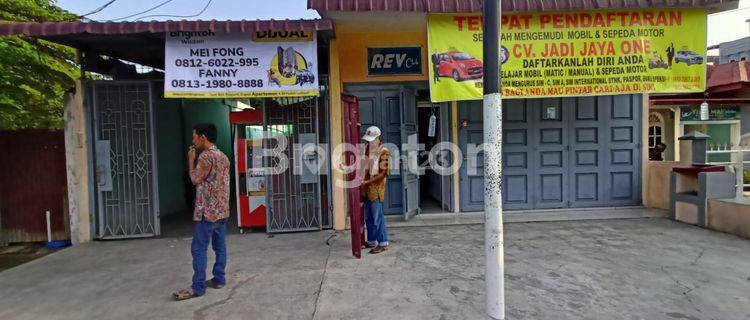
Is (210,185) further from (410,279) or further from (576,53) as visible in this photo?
(576,53)

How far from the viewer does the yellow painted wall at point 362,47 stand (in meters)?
6.99

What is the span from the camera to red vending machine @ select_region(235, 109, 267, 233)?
21.5 ft

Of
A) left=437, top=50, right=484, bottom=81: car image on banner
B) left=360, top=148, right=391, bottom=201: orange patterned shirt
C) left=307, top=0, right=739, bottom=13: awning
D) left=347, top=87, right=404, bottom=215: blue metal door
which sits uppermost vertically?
left=307, top=0, right=739, bottom=13: awning

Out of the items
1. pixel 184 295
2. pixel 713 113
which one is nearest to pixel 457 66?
pixel 184 295

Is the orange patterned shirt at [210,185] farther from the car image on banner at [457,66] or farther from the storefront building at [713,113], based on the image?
the storefront building at [713,113]

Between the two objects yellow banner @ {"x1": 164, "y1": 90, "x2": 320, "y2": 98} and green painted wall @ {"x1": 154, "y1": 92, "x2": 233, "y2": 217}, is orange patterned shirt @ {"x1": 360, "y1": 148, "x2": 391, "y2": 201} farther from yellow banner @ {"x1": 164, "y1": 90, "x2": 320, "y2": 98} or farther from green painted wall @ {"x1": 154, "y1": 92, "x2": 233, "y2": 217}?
green painted wall @ {"x1": 154, "y1": 92, "x2": 233, "y2": 217}

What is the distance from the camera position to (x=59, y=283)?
15.1 ft

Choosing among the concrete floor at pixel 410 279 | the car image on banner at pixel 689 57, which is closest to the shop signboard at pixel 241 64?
the concrete floor at pixel 410 279

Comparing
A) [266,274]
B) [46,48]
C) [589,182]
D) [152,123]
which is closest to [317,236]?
[266,274]

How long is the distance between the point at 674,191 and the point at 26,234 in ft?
34.8

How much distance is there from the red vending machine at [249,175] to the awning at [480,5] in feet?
7.13

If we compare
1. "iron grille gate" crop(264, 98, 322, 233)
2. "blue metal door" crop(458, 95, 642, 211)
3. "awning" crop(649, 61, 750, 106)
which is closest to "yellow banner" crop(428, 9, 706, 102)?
"blue metal door" crop(458, 95, 642, 211)

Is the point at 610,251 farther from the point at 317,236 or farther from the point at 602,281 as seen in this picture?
the point at 317,236

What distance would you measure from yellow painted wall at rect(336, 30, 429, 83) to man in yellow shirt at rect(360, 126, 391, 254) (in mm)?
2070
